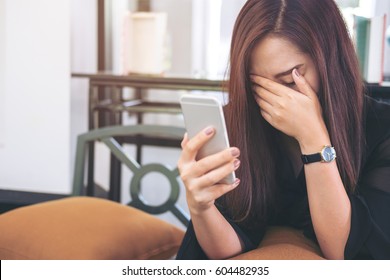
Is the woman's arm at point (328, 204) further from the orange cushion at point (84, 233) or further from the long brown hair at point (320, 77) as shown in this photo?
the orange cushion at point (84, 233)

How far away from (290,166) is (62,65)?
2.23ft

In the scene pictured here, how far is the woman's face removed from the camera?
0.63m

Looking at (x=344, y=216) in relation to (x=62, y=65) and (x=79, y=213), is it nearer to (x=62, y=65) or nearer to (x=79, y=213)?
(x=79, y=213)

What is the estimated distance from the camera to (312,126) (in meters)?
0.61

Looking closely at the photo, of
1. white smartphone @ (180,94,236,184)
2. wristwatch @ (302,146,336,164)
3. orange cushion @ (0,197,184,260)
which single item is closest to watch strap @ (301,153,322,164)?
wristwatch @ (302,146,336,164)

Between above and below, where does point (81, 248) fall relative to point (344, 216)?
below

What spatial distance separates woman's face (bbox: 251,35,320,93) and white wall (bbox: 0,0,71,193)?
2.16ft

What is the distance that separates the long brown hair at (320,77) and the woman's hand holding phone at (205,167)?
12 cm

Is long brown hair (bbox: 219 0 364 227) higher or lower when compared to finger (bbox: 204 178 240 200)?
higher

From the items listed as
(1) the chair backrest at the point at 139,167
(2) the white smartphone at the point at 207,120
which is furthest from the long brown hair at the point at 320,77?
(1) the chair backrest at the point at 139,167

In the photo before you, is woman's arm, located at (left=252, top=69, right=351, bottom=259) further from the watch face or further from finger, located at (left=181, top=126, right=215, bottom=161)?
finger, located at (left=181, top=126, right=215, bottom=161)
